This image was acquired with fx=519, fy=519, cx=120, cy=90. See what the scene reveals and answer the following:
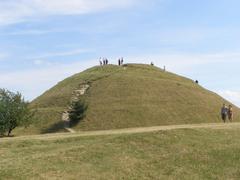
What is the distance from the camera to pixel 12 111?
4894cm

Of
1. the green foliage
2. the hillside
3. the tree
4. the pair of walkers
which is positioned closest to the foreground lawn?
the pair of walkers

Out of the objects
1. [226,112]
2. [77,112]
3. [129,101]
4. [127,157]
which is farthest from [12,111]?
[127,157]

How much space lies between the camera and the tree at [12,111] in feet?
160

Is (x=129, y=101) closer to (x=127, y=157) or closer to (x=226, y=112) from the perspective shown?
(x=226, y=112)

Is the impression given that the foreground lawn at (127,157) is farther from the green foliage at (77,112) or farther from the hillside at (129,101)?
the green foliage at (77,112)

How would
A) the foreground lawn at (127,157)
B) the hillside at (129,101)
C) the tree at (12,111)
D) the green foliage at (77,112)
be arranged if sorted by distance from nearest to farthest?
the foreground lawn at (127,157) → the tree at (12,111) → the hillside at (129,101) → the green foliage at (77,112)

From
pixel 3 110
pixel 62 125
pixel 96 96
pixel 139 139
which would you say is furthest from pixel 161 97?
pixel 139 139

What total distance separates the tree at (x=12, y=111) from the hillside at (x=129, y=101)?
10524 millimetres

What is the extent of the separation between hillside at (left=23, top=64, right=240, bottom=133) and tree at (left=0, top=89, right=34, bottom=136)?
1052cm

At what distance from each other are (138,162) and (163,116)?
41562mm

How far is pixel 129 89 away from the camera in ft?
235

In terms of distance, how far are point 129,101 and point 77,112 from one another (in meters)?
7.21

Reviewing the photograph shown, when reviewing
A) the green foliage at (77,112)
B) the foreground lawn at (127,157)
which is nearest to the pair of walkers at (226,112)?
the foreground lawn at (127,157)

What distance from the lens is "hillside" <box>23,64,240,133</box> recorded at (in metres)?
62.3
